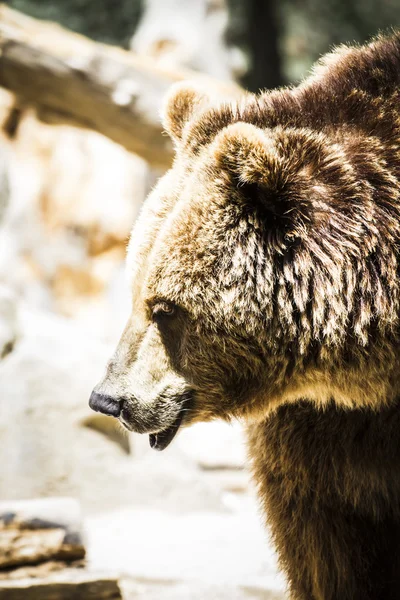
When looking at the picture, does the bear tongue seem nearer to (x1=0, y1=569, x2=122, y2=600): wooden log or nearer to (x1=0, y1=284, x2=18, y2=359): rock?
(x1=0, y1=569, x2=122, y2=600): wooden log

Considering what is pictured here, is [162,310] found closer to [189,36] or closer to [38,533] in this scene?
[38,533]

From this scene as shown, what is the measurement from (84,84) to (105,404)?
4219 millimetres

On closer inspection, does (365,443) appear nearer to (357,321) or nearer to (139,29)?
(357,321)

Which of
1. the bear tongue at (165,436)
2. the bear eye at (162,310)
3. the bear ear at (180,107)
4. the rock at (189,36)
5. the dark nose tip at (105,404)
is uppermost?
the rock at (189,36)

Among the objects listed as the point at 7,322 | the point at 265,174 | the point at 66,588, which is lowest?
the point at 66,588

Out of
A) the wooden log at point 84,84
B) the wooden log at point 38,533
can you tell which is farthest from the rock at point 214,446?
the wooden log at point 38,533

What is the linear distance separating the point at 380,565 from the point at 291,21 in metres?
11.6

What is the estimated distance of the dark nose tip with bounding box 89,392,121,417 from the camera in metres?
2.47

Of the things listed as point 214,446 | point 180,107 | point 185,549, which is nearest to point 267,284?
point 180,107

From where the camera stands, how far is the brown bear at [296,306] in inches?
91.1

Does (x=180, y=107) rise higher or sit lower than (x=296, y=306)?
higher

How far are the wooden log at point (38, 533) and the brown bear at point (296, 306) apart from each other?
1.08 meters

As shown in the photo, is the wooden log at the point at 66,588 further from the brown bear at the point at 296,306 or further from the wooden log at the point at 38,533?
the brown bear at the point at 296,306

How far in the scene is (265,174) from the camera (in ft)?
7.38
